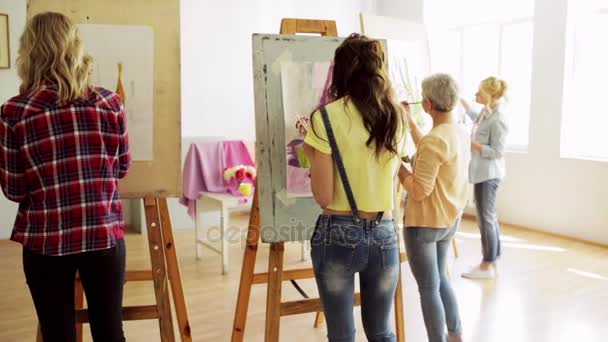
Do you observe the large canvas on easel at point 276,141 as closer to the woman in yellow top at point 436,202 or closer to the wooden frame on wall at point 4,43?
the woman in yellow top at point 436,202

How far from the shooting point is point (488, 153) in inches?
145

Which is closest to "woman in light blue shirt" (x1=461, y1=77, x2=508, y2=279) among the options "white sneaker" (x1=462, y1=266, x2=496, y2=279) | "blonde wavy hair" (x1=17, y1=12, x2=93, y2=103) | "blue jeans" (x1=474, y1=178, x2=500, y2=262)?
"blue jeans" (x1=474, y1=178, x2=500, y2=262)

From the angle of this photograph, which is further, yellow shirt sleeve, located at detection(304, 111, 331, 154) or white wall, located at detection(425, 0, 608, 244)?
white wall, located at detection(425, 0, 608, 244)

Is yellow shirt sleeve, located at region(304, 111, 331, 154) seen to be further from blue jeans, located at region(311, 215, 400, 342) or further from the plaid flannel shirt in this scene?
the plaid flannel shirt

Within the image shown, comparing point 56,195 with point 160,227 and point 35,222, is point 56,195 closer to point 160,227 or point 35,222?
point 35,222

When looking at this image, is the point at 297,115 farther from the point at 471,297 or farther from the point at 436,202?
the point at 471,297

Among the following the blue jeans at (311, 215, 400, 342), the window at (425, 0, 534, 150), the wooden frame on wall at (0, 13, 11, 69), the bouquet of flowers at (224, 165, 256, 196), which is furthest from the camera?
the window at (425, 0, 534, 150)

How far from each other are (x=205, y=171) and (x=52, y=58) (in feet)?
9.79

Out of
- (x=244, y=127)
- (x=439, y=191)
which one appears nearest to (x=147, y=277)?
(x=439, y=191)

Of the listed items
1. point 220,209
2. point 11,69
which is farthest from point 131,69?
point 11,69

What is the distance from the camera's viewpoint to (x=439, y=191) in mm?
2258

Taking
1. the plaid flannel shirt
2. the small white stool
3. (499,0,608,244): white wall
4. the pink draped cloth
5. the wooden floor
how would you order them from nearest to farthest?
the plaid flannel shirt
the wooden floor
the small white stool
the pink draped cloth
(499,0,608,244): white wall

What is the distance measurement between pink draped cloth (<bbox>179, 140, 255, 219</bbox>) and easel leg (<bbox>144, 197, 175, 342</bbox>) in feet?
7.10

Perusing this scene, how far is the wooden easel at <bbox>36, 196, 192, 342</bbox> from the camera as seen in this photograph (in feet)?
7.16
